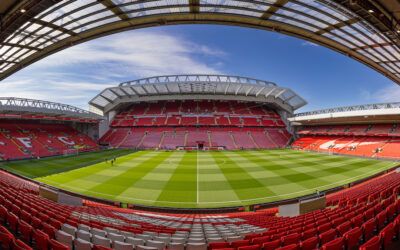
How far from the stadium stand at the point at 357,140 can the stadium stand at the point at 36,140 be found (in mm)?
55439

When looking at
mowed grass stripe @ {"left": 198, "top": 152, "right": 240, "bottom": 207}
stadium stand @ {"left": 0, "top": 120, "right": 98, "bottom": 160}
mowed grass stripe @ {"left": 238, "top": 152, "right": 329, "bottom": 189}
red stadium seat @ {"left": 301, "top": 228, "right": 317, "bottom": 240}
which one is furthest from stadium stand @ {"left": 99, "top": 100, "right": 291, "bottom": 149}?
red stadium seat @ {"left": 301, "top": 228, "right": 317, "bottom": 240}

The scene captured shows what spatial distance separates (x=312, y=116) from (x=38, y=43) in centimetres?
4970

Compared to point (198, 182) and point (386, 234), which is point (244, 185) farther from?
point (386, 234)

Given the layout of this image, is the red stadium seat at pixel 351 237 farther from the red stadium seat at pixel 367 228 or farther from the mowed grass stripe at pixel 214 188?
the mowed grass stripe at pixel 214 188

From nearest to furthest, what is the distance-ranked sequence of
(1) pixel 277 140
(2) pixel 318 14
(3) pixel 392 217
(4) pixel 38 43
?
(3) pixel 392 217 → (2) pixel 318 14 → (4) pixel 38 43 → (1) pixel 277 140

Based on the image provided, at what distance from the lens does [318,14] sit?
25.1 feet

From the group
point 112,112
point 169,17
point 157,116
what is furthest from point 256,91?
point 112,112

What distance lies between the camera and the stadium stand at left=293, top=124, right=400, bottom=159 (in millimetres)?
28828

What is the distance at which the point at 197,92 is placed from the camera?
4659cm

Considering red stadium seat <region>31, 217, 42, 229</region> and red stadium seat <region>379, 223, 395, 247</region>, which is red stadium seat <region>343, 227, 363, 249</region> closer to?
red stadium seat <region>379, 223, 395, 247</region>

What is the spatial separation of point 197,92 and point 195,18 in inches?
1519

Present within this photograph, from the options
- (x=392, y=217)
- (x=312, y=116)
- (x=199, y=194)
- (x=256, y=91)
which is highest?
(x=256, y=91)

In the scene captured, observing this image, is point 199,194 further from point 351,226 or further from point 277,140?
point 277,140

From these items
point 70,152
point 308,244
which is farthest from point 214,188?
point 70,152
